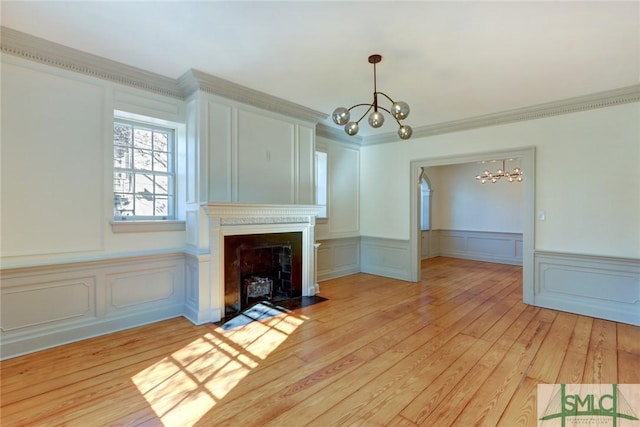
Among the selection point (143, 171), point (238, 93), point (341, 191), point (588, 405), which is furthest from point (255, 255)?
point (588, 405)

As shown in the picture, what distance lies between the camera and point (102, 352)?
283 centimetres

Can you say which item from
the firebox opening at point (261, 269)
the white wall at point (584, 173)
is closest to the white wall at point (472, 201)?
the white wall at point (584, 173)

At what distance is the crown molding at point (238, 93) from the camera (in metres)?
3.47

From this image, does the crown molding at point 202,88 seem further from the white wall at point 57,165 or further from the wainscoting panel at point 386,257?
the wainscoting panel at point 386,257

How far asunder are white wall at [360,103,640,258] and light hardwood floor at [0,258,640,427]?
42.6 inches

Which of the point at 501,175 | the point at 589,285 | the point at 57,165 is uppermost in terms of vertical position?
the point at 501,175

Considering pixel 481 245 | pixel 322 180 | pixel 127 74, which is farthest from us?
pixel 481 245

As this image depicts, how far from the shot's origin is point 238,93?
3.84m

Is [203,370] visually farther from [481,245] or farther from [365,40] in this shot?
[481,245]

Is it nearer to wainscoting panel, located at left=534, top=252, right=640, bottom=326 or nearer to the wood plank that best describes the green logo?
the wood plank

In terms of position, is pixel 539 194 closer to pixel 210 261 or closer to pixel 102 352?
pixel 210 261

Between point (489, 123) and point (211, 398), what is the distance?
508cm

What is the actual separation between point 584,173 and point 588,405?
307cm

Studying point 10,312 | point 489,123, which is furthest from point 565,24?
point 10,312
